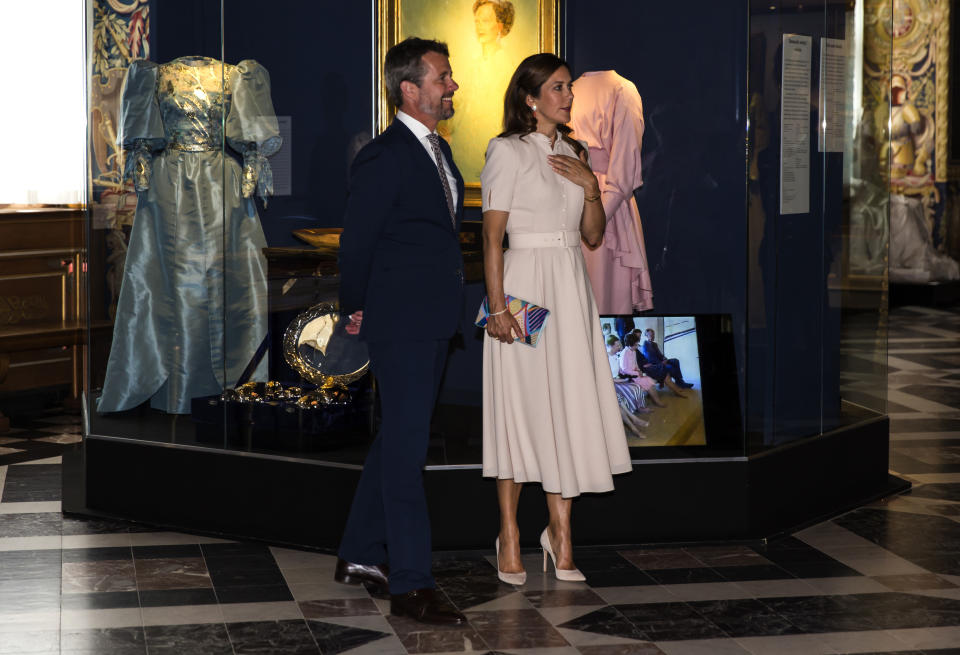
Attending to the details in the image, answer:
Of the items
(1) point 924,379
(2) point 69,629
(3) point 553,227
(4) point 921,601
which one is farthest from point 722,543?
(1) point 924,379

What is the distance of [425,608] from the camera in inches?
147

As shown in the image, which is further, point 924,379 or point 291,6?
point 924,379

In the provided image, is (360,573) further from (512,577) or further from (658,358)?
(658,358)

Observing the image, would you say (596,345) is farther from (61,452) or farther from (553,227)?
(61,452)

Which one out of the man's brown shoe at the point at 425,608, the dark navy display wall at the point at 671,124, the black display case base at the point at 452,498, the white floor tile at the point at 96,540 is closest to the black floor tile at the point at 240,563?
the black display case base at the point at 452,498

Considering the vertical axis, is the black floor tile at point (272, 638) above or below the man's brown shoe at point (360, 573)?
below

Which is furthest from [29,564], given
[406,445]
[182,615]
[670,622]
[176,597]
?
[670,622]

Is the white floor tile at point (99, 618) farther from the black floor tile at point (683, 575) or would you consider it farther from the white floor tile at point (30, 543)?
the black floor tile at point (683, 575)

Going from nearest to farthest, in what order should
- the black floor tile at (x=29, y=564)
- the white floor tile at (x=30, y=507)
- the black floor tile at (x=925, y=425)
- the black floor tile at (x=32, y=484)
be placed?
the black floor tile at (x=29, y=564), the white floor tile at (x=30, y=507), the black floor tile at (x=32, y=484), the black floor tile at (x=925, y=425)

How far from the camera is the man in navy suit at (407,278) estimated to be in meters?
3.65

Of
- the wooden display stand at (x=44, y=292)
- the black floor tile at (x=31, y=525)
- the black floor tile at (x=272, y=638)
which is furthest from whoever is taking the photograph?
the wooden display stand at (x=44, y=292)

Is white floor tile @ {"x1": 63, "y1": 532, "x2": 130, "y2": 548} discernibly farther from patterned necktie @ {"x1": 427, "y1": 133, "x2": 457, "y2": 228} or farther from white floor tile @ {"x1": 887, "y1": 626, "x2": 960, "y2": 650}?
white floor tile @ {"x1": 887, "y1": 626, "x2": 960, "y2": 650}

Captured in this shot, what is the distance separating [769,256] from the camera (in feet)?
15.4

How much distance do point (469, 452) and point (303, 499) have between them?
576 mm
